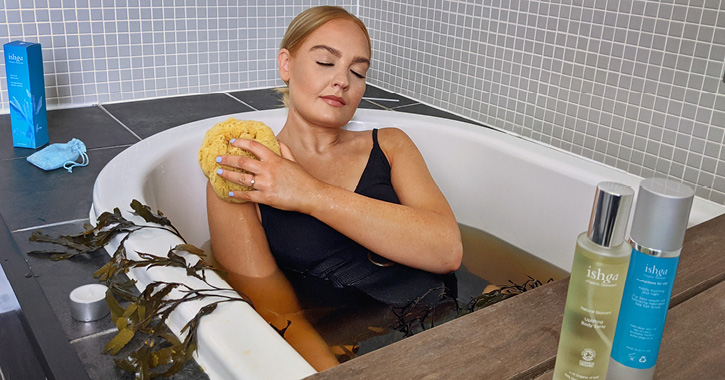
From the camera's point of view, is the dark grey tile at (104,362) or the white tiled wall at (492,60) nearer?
the dark grey tile at (104,362)

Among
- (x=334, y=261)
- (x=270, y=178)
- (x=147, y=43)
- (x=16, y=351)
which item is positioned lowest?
(x=16, y=351)

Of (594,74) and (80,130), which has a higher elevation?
(594,74)

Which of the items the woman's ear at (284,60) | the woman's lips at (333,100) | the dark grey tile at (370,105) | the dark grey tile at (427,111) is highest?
the woman's ear at (284,60)

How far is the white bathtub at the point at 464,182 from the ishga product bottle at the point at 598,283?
1.97 ft

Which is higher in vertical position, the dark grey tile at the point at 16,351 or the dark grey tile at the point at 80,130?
the dark grey tile at the point at 80,130

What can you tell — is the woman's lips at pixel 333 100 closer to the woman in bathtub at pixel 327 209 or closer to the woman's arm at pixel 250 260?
the woman in bathtub at pixel 327 209

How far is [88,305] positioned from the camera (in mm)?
1005

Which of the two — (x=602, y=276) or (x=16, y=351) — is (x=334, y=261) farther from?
(x=602, y=276)

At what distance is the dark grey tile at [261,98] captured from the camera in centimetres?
244

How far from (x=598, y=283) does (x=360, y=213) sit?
2.61 ft

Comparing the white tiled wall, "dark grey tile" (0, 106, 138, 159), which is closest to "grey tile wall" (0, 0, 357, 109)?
the white tiled wall

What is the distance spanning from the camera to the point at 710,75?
1575 mm

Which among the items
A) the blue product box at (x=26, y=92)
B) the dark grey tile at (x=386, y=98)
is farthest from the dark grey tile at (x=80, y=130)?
the dark grey tile at (x=386, y=98)

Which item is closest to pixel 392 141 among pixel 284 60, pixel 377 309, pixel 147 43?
pixel 284 60
